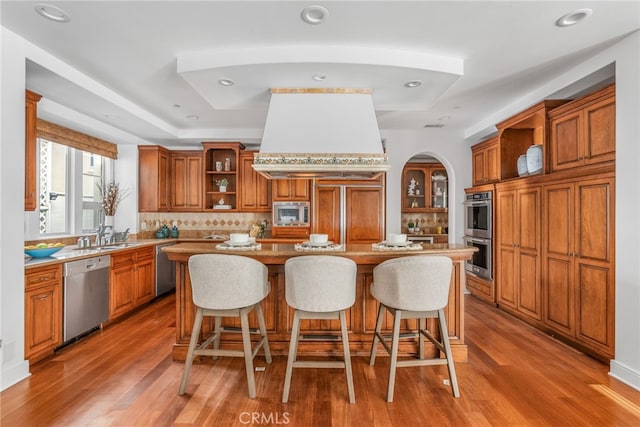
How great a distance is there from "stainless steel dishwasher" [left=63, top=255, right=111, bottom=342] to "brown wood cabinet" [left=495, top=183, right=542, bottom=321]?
4.73m

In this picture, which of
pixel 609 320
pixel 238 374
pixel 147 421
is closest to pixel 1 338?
pixel 147 421

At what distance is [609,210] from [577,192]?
0.37 m

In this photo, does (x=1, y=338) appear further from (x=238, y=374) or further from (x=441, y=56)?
(x=441, y=56)

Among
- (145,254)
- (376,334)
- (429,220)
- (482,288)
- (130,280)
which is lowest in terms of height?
(482,288)

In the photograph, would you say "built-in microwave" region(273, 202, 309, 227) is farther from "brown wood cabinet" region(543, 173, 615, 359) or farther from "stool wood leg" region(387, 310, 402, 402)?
"brown wood cabinet" region(543, 173, 615, 359)

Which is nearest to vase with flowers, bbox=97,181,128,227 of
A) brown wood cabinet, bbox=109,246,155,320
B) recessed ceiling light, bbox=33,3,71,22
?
brown wood cabinet, bbox=109,246,155,320

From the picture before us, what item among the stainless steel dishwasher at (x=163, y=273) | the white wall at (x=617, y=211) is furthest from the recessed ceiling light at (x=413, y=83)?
the stainless steel dishwasher at (x=163, y=273)

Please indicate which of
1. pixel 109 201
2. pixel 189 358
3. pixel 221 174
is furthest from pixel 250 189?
pixel 189 358

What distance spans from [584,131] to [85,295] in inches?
199

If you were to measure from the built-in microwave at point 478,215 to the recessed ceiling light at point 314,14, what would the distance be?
332cm

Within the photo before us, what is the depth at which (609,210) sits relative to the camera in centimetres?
265

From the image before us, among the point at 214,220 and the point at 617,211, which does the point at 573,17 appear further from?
the point at 214,220

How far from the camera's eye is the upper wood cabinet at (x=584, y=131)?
2699 mm

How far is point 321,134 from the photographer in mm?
3059
